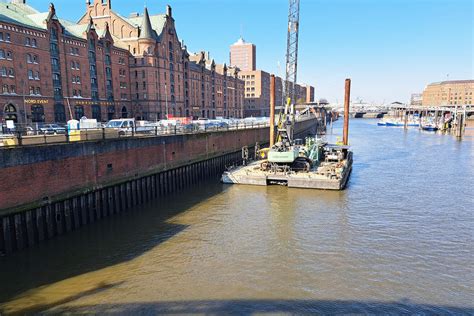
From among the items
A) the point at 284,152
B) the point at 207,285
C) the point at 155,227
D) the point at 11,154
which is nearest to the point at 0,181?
the point at 11,154

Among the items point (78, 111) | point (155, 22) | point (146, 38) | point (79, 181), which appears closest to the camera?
point (79, 181)

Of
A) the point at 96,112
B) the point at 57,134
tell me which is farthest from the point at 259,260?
the point at 96,112

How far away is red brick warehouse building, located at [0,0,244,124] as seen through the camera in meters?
50.3

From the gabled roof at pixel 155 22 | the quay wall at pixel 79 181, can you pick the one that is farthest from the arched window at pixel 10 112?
the gabled roof at pixel 155 22

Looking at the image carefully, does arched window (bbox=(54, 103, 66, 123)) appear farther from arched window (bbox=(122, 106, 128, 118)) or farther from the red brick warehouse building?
arched window (bbox=(122, 106, 128, 118))

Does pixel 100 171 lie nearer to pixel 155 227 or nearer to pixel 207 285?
pixel 155 227

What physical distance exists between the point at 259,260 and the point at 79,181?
45.0 ft

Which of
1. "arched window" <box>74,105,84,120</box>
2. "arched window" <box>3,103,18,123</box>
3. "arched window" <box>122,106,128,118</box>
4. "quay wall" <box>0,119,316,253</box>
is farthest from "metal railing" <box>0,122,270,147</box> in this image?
"arched window" <box>122,106,128,118</box>

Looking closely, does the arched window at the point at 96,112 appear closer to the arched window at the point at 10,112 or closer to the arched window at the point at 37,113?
the arched window at the point at 37,113

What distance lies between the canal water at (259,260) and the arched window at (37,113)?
35.0 metres

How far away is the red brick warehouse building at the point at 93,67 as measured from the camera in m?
50.3

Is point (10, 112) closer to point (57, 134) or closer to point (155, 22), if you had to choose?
point (57, 134)

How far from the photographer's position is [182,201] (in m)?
30.0

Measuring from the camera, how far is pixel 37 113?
174 feet
